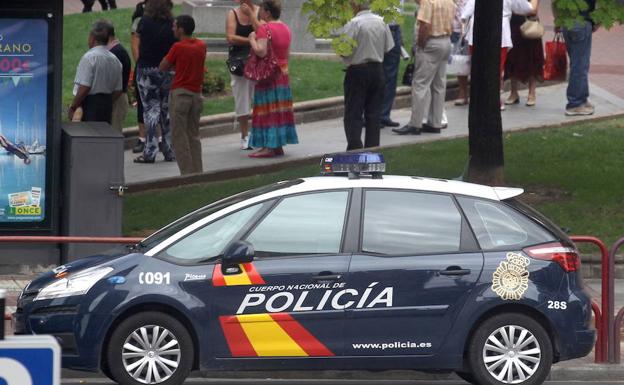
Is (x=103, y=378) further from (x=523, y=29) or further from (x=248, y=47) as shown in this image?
(x=523, y=29)

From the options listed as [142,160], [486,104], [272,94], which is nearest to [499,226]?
[486,104]

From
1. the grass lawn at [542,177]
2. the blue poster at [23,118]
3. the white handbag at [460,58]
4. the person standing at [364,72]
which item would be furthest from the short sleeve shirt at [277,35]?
the blue poster at [23,118]

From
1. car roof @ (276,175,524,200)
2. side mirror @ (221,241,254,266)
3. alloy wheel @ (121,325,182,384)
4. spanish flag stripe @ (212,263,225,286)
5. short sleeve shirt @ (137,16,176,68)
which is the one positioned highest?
short sleeve shirt @ (137,16,176,68)

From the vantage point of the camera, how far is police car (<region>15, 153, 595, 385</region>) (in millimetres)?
8289

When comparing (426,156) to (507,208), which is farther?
(426,156)

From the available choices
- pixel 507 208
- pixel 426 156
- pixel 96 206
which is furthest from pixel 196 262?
pixel 426 156

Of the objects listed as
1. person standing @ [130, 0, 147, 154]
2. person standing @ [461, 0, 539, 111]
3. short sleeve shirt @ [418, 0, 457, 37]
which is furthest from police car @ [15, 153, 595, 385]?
person standing @ [461, 0, 539, 111]

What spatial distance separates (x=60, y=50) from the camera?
472 inches

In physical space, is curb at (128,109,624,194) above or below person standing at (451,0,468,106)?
below

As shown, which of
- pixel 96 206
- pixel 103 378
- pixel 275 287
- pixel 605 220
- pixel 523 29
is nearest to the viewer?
pixel 275 287

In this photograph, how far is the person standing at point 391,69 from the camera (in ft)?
57.4

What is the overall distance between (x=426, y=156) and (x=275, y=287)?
23.7 feet

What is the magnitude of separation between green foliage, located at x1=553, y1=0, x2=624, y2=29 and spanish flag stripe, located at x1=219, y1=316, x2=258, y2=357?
594 cm

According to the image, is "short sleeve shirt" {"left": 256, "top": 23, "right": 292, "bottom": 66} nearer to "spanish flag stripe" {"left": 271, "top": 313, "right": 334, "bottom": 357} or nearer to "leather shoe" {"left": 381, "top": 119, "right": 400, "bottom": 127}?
"leather shoe" {"left": 381, "top": 119, "right": 400, "bottom": 127}
